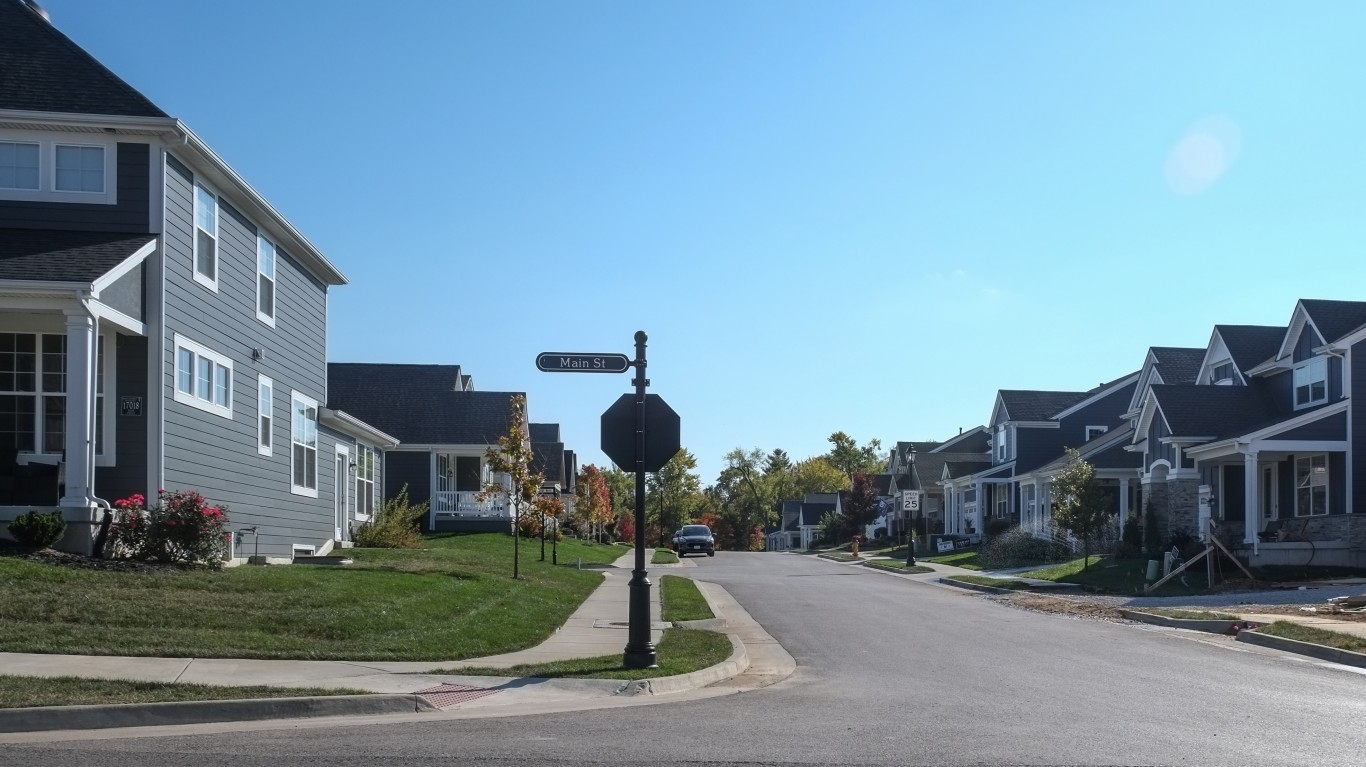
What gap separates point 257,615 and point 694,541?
1744 inches

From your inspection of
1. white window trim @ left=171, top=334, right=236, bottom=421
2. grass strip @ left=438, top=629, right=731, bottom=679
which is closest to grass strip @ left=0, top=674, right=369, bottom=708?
grass strip @ left=438, top=629, right=731, bottom=679

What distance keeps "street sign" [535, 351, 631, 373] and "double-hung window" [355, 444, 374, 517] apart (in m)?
Answer: 20.7

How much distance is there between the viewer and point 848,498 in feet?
262

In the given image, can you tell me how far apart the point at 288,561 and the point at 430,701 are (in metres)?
15.0

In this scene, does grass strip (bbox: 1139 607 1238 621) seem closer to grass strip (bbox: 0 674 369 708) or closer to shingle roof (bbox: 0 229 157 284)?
grass strip (bbox: 0 674 369 708)

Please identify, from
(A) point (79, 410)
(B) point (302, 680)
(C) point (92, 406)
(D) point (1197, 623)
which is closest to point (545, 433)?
(D) point (1197, 623)

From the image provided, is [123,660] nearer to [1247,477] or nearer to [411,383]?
[1247,477]

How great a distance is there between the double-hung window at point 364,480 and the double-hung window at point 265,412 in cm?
795

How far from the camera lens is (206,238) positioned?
69.1ft

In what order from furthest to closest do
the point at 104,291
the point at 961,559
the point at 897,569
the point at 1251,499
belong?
the point at 961,559 → the point at 897,569 → the point at 1251,499 → the point at 104,291

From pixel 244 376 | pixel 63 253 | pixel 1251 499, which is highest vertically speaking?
pixel 63 253

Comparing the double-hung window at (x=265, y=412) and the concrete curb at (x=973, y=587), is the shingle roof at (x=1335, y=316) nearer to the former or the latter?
the concrete curb at (x=973, y=587)

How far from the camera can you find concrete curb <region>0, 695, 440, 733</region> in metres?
9.41

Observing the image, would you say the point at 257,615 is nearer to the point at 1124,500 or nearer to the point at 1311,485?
the point at 1311,485
